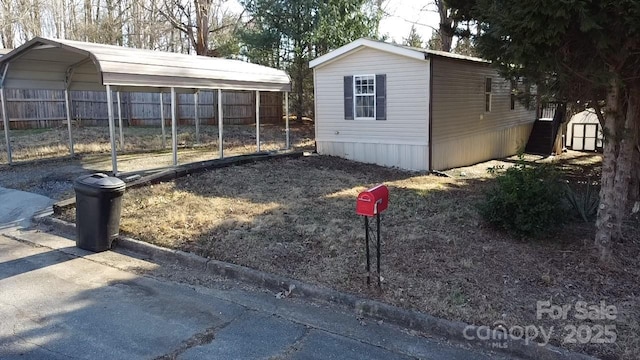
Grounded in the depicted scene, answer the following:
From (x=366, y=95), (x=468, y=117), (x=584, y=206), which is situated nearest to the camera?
(x=584, y=206)

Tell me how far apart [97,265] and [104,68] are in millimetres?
4256

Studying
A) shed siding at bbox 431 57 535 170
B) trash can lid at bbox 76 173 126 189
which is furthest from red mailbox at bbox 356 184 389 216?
shed siding at bbox 431 57 535 170

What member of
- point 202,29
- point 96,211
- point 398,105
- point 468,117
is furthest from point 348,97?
point 202,29

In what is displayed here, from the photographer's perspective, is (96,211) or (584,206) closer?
(96,211)

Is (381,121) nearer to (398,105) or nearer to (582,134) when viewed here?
(398,105)

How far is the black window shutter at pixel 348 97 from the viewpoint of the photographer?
1298 centimetres

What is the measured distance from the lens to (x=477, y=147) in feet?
49.5

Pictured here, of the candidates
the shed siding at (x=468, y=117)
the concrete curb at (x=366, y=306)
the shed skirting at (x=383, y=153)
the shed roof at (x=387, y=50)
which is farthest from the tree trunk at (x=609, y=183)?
the shed skirting at (x=383, y=153)

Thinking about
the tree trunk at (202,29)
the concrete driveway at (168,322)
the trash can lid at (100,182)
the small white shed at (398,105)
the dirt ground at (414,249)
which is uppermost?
the tree trunk at (202,29)

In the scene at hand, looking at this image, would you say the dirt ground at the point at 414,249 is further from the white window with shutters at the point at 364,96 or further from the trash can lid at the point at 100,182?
the white window with shutters at the point at 364,96

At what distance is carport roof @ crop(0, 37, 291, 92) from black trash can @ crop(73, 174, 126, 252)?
3.14 m

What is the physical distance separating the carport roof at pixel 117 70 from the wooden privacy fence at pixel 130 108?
732cm

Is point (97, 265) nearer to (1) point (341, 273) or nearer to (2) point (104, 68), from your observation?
(1) point (341, 273)

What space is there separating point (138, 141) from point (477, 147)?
11.1m
